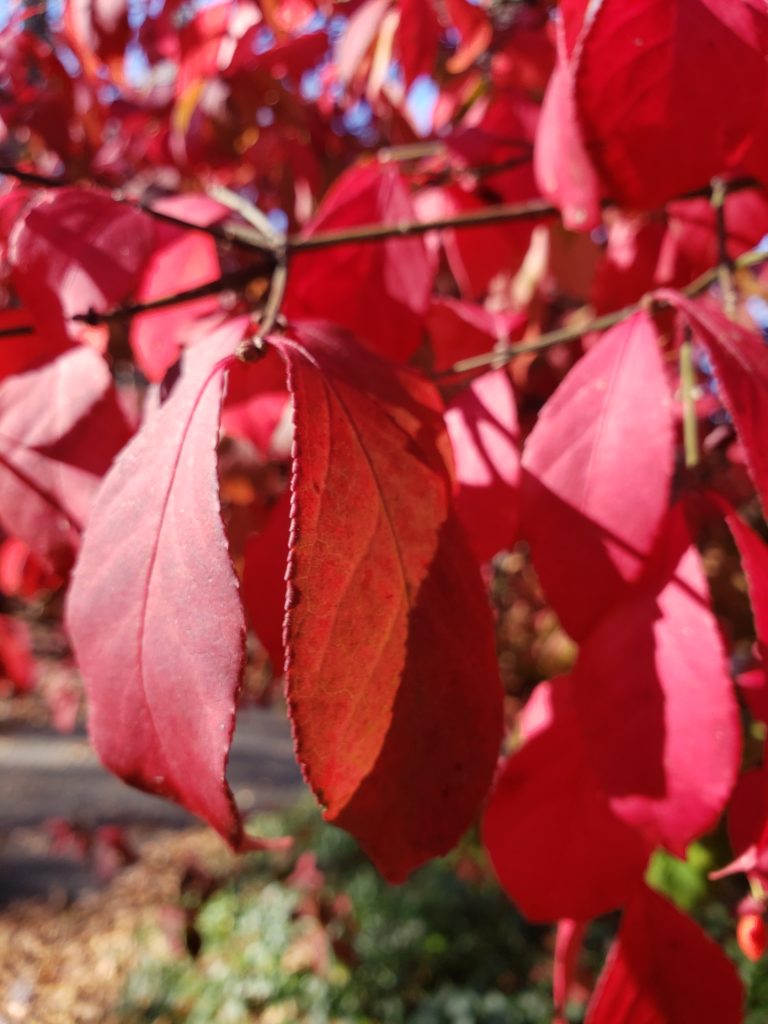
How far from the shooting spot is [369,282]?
729 mm

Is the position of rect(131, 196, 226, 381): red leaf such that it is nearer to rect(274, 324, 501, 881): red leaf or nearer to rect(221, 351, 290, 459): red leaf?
rect(221, 351, 290, 459): red leaf

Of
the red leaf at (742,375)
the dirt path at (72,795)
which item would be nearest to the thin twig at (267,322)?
the red leaf at (742,375)

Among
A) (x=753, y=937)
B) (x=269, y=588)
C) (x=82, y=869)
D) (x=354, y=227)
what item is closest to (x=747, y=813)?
(x=753, y=937)

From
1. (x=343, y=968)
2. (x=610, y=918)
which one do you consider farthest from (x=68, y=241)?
(x=610, y=918)

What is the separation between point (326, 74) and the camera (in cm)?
154

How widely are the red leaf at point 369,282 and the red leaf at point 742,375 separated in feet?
0.90

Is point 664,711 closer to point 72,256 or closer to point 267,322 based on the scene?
point 267,322

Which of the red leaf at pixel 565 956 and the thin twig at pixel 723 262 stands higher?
the thin twig at pixel 723 262

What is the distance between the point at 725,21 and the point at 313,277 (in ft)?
1.26

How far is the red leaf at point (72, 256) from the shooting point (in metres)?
0.61

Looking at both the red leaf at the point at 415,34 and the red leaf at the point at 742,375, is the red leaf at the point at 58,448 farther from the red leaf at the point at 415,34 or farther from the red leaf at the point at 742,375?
the red leaf at the point at 415,34

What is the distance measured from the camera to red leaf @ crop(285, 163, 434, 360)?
0.71 metres

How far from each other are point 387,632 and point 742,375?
0.78 ft

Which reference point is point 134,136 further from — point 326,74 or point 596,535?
point 596,535
